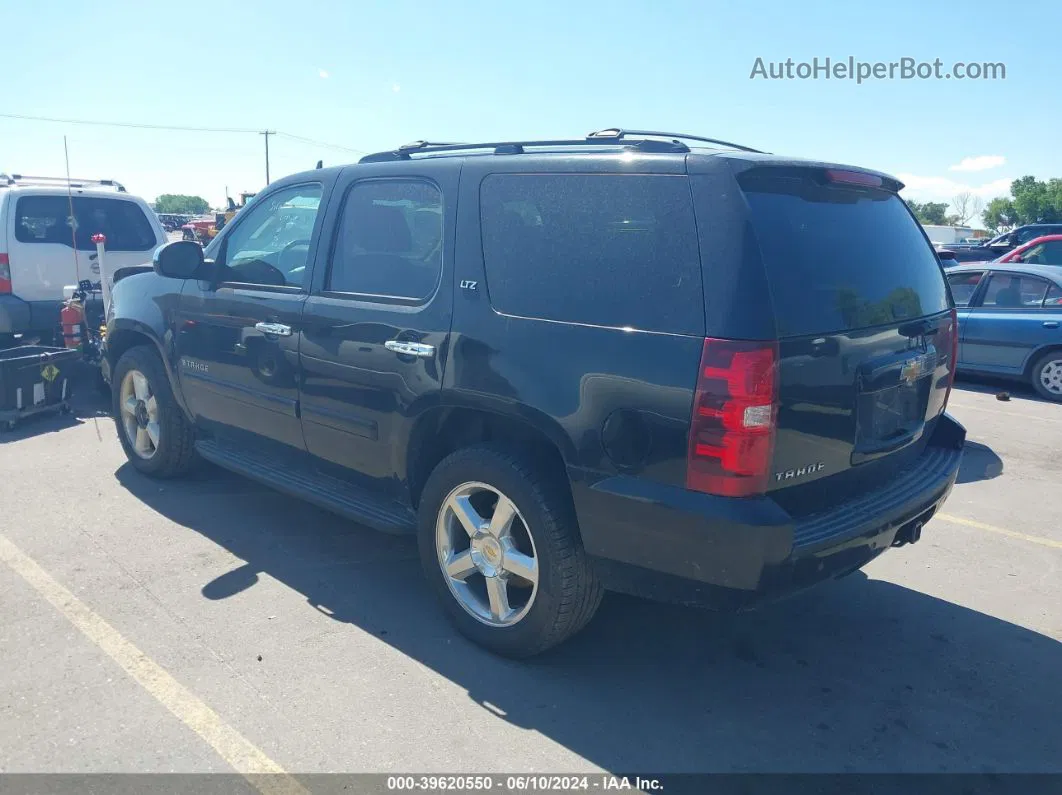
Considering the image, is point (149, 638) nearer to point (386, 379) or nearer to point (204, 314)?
point (386, 379)

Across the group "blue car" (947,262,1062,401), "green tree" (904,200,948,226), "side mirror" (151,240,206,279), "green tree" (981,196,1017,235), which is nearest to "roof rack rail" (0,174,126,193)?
"side mirror" (151,240,206,279)

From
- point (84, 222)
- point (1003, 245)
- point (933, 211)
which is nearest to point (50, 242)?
point (84, 222)

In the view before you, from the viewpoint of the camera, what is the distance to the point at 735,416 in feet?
8.84

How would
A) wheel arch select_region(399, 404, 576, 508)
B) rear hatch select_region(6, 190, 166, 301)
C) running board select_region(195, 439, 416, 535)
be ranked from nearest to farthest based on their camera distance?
wheel arch select_region(399, 404, 576, 508)
running board select_region(195, 439, 416, 535)
rear hatch select_region(6, 190, 166, 301)

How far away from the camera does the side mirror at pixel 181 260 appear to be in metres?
4.70

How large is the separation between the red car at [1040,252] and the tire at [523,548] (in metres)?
13.5

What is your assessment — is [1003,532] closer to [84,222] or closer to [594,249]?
[594,249]

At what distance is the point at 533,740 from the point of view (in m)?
2.97

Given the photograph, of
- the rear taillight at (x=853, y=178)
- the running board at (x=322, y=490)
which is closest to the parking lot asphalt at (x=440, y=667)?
the running board at (x=322, y=490)

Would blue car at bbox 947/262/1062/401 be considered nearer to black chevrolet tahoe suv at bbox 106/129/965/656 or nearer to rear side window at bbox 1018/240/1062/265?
rear side window at bbox 1018/240/1062/265

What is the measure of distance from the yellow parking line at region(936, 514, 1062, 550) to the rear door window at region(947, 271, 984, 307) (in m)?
5.57

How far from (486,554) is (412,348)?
3.03 ft

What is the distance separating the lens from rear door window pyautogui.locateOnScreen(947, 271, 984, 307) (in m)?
10.0

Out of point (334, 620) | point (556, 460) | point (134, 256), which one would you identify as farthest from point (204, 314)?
point (134, 256)
